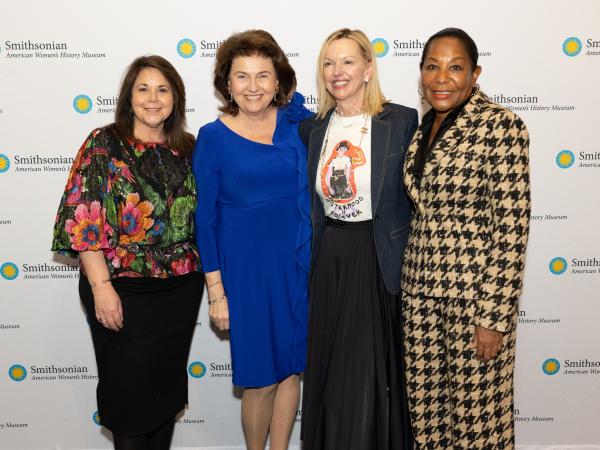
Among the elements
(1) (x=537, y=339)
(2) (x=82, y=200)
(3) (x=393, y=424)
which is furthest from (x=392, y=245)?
(1) (x=537, y=339)

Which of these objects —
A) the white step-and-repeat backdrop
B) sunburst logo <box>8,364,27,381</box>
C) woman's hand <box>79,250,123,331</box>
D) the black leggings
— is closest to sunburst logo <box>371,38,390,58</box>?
the white step-and-repeat backdrop

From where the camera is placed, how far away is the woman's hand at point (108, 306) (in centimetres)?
205

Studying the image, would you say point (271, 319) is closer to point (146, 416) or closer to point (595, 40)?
point (146, 416)

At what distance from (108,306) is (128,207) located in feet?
1.24

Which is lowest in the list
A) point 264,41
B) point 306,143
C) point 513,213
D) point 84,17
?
point 513,213

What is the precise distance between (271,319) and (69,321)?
4.35ft

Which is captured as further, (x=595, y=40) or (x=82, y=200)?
(x=595, y=40)

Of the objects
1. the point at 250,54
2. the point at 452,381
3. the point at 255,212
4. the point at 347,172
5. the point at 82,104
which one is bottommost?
the point at 452,381

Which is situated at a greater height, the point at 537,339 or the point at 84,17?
the point at 84,17

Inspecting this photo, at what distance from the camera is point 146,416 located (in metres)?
2.17

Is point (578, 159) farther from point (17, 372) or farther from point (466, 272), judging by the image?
point (17, 372)

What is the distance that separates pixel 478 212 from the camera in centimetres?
182

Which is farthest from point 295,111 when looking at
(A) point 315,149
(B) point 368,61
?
(B) point 368,61

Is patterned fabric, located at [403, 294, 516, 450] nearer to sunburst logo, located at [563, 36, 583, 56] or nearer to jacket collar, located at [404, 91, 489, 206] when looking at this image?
jacket collar, located at [404, 91, 489, 206]
